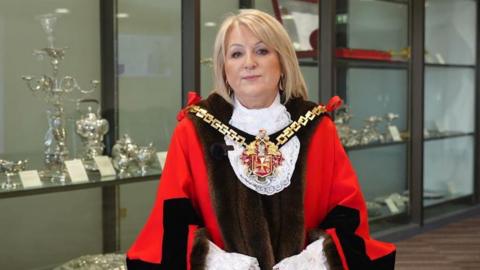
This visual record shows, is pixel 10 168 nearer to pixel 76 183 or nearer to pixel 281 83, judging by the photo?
pixel 76 183

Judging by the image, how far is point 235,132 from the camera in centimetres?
160

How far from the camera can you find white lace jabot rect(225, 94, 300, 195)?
5.11ft

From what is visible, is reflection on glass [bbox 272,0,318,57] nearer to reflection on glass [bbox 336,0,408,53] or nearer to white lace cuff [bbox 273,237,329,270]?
reflection on glass [bbox 336,0,408,53]

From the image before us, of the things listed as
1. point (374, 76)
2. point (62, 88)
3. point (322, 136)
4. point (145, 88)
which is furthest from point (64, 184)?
point (374, 76)

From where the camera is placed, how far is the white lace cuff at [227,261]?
58.2 inches

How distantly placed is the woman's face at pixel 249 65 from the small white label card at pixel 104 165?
138 centimetres

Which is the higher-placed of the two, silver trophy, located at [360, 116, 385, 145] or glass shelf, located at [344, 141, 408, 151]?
silver trophy, located at [360, 116, 385, 145]

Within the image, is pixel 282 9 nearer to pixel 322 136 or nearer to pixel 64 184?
pixel 64 184

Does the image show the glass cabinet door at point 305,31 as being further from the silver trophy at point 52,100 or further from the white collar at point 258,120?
the white collar at point 258,120

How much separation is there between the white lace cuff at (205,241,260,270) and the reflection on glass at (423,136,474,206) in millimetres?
3716

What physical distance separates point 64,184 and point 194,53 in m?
0.83

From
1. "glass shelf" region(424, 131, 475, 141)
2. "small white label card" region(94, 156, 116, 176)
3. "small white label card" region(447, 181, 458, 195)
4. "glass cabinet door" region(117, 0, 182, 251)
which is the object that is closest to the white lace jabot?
"small white label card" region(94, 156, 116, 176)

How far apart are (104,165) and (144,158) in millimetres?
203

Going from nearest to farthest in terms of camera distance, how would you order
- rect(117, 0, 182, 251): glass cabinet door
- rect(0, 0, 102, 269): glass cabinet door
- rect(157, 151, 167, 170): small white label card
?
rect(0, 0, 102, 269): glass cabinet door → rect(157, 151, 167, 170): small white label card → rect(117, 0, 182, 251): glass cabinet door
